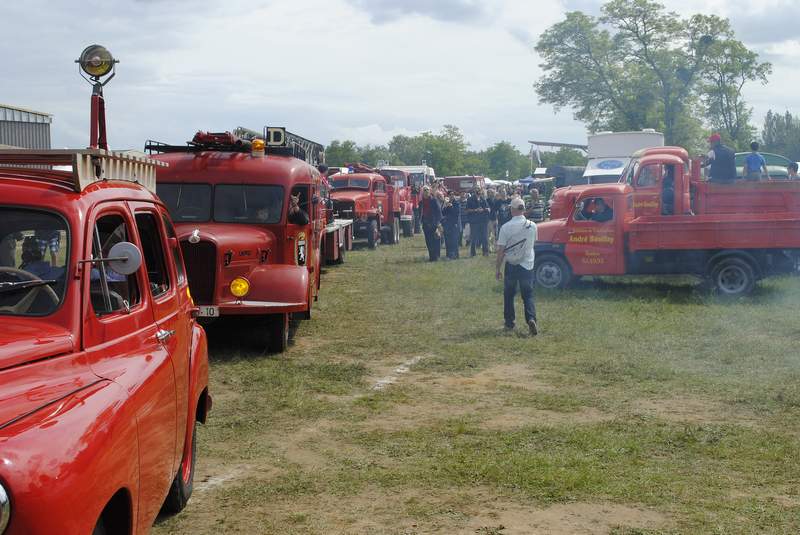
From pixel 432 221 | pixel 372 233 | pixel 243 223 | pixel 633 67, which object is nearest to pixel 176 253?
pixel 243 223

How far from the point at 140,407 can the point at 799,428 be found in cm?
560

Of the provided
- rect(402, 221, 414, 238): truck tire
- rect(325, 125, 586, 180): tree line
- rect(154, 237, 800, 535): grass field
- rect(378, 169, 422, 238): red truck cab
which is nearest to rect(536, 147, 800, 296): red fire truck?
rect(154, 237, 800, 535): grass field

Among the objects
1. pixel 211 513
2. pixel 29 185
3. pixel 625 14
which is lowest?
pixel 211 513

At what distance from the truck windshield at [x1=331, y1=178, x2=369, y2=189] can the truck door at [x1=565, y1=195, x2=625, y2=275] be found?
43.3ft

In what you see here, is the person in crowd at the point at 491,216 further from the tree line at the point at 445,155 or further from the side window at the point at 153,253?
the tree line at the point at 445,155

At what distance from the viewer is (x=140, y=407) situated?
3723 mm

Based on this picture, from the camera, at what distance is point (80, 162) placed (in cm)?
411

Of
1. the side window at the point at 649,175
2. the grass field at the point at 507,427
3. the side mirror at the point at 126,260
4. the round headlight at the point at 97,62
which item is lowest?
the grass field at the point at 507,427

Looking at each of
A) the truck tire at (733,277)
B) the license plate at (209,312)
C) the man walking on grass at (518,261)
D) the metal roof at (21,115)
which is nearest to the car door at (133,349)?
the license plate at (209,312)

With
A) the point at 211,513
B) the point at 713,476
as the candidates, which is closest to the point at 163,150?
the point at 211,513

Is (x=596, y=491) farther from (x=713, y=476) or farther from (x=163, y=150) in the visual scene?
(x=163, y=150)

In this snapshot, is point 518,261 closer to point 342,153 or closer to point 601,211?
point 601,211

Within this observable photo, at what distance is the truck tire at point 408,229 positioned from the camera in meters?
35.5

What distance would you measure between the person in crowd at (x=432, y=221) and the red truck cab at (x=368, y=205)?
404 cm
